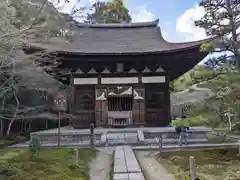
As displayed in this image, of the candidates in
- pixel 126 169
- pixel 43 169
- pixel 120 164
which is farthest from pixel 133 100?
pixel 43 169

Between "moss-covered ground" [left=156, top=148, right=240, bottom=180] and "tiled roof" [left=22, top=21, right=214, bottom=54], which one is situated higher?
"tiled roof" [left=22, top=21, right=214, bottom=54]

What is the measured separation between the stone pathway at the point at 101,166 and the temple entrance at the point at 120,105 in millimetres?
4863

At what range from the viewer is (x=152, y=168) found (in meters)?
6.93

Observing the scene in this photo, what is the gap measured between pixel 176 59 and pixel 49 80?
7143mm

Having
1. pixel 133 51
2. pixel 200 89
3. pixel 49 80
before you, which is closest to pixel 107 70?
pixel 133 51

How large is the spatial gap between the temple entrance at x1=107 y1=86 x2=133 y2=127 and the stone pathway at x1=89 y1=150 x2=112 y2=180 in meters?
4.86

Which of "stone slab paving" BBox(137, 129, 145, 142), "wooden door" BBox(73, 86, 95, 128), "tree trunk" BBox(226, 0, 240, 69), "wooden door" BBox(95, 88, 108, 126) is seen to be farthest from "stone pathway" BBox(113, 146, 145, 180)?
"wooden door" BBox(73, 86, 95, 128)

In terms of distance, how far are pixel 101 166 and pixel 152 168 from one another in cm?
153

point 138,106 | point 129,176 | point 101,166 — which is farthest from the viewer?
point 138,106

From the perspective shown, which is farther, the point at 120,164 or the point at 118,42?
the point at 118,42

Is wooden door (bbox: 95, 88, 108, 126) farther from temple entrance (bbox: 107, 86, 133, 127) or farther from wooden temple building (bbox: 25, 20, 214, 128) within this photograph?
temple entrance (bbox: 107, 86, 133, 127)

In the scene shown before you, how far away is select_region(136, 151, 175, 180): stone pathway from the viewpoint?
6007 millimetres

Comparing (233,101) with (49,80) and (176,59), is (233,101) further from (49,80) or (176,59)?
(49,80)

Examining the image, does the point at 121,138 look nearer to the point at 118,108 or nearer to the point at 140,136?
the point at 140,136
